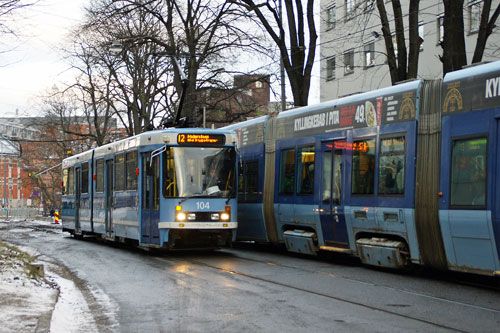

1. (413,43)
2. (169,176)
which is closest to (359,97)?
(169,176)

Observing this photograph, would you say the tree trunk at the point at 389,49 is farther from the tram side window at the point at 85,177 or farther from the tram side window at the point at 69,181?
the tram side window at the point at 69,181

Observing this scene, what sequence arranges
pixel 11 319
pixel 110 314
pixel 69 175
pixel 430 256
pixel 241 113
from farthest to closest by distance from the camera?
pixel 241 113
pixel 69 175
pixel 430 256
pixel 110 314
pixel 11 319

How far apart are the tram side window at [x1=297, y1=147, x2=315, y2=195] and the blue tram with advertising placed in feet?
0.08

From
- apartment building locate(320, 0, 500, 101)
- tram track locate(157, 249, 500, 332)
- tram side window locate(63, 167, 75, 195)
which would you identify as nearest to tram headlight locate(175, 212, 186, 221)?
tram track locate(157, 249, 500, 332)

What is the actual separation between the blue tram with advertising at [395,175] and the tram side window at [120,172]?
4.02m

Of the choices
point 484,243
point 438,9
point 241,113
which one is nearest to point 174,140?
point 484,243

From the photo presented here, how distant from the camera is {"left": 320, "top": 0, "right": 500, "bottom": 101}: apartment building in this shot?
33.7m

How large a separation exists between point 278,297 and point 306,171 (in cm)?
589

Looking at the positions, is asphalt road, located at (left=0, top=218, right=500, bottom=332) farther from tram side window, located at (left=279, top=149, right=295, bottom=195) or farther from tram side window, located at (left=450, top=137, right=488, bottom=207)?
tram side window, located at (left=279, top=149, right=295, bottom=195)

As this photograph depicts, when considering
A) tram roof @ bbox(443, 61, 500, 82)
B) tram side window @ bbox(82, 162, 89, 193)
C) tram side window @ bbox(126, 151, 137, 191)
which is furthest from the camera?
tram side window @ bbox(82, 162, 89, 193)

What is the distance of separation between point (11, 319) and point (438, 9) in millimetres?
31530

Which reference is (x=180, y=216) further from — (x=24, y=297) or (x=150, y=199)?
(x=24, y=297)

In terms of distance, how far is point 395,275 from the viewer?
499 inches

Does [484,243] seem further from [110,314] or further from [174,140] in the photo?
[174,140]
